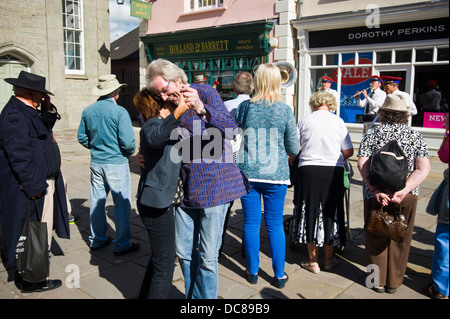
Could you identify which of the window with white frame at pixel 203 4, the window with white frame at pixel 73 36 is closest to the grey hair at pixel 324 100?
the window with white frame at pixel 203 4

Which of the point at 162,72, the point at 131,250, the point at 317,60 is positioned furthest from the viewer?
the point at 317,60

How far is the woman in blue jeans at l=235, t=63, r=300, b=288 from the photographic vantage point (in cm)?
344

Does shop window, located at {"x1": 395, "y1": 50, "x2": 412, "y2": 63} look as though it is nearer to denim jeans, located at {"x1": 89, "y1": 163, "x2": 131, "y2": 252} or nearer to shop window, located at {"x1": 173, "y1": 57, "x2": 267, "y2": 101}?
shop window, located at {"x1": 173, "y1": 57, "x2": 267, "y2": 101}

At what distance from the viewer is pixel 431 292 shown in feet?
11.1

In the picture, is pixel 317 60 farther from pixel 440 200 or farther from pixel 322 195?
pixel 440 200

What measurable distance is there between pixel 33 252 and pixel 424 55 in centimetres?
1052

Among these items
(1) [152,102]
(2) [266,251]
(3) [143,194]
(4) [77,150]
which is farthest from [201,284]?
(4) [77,150]

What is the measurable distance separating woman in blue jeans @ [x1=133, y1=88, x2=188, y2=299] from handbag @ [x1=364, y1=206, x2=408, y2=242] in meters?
1.68

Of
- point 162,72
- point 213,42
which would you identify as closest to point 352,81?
point 213,42

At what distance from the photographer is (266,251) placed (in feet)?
14.6

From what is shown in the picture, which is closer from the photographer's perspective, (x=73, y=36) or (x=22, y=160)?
(x=22, y=160)

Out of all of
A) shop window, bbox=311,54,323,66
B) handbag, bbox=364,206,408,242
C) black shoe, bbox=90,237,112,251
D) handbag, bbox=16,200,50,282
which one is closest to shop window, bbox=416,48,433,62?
shop window, bbox=311,54,323,66

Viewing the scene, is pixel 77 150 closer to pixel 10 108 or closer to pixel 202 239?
pixel 10 108

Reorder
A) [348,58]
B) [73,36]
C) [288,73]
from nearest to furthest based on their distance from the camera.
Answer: [288,73], [348,58], [73,36]
